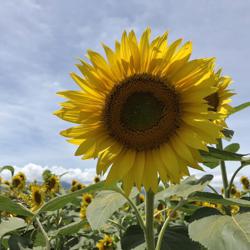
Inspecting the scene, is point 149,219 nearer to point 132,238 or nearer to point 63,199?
point 132,238

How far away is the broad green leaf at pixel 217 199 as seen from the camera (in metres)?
2.39

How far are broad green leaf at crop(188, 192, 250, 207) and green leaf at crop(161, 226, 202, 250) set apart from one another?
30 cm

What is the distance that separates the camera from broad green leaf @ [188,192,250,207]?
2.39 m

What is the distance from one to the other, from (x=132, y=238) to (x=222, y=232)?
67 centimetres

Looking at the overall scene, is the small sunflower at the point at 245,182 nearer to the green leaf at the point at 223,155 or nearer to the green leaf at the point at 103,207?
the green leaf at the point at 103,207

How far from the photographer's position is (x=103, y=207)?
2.65 meters

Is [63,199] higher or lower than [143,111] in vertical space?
lower

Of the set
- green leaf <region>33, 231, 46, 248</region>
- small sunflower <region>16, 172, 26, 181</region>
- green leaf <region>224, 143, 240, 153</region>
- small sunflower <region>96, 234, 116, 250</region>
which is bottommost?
small sunflower <region>96, 234, 116, 250</region>

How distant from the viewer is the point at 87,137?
2746 millimetres

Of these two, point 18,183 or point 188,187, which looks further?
point 18,183

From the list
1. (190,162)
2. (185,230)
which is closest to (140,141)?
(190,162)

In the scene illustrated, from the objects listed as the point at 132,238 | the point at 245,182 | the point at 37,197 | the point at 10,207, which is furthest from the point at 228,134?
the point at 245,182

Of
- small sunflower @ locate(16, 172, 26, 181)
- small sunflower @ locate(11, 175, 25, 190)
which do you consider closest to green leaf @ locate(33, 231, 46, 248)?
small sunflower @ locate(11, 175, 25, 190)

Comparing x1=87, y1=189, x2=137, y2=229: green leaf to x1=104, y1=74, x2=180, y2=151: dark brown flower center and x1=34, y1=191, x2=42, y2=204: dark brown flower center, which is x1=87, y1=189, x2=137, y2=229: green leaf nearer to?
x1=104, y1=74, x2=180, y2=151: dark brown flower center
